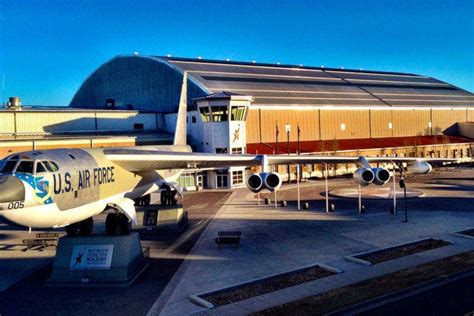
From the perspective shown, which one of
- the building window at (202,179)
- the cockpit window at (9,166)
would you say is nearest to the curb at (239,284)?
the cockpit window at (9,166)

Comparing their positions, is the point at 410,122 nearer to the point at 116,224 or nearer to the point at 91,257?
the point at 116,224

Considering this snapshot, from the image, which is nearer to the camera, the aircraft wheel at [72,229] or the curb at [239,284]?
the curb at [239,284]

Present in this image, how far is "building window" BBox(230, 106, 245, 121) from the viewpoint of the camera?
62250 millimetres

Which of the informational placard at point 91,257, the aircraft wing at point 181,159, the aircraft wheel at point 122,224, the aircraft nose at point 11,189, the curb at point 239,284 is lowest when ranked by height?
the curb at point 239,284

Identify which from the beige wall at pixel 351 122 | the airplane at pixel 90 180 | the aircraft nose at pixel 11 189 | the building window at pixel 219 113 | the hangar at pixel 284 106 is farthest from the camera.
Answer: the beige wall at pixel 351 122

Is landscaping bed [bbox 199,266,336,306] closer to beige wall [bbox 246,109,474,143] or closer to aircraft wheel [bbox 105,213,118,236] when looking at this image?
aircraft wheel [bbox 105,213,118,236]

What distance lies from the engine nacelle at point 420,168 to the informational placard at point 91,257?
2377cm

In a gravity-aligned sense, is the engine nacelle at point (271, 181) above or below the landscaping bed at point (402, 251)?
above

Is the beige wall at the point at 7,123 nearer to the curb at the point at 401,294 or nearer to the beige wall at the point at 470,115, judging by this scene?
the curb at the point at 401,294

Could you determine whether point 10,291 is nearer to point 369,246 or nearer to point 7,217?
point 7,217

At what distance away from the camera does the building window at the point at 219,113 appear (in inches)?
2445

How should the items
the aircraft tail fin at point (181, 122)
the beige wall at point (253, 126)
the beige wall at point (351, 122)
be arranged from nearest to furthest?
the aircraft tail fin at point (181, 122) → the beige wall at point (253, 126) → the beige wall at point (351, 122)

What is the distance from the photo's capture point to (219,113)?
62625mm

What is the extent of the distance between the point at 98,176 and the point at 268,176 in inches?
371
